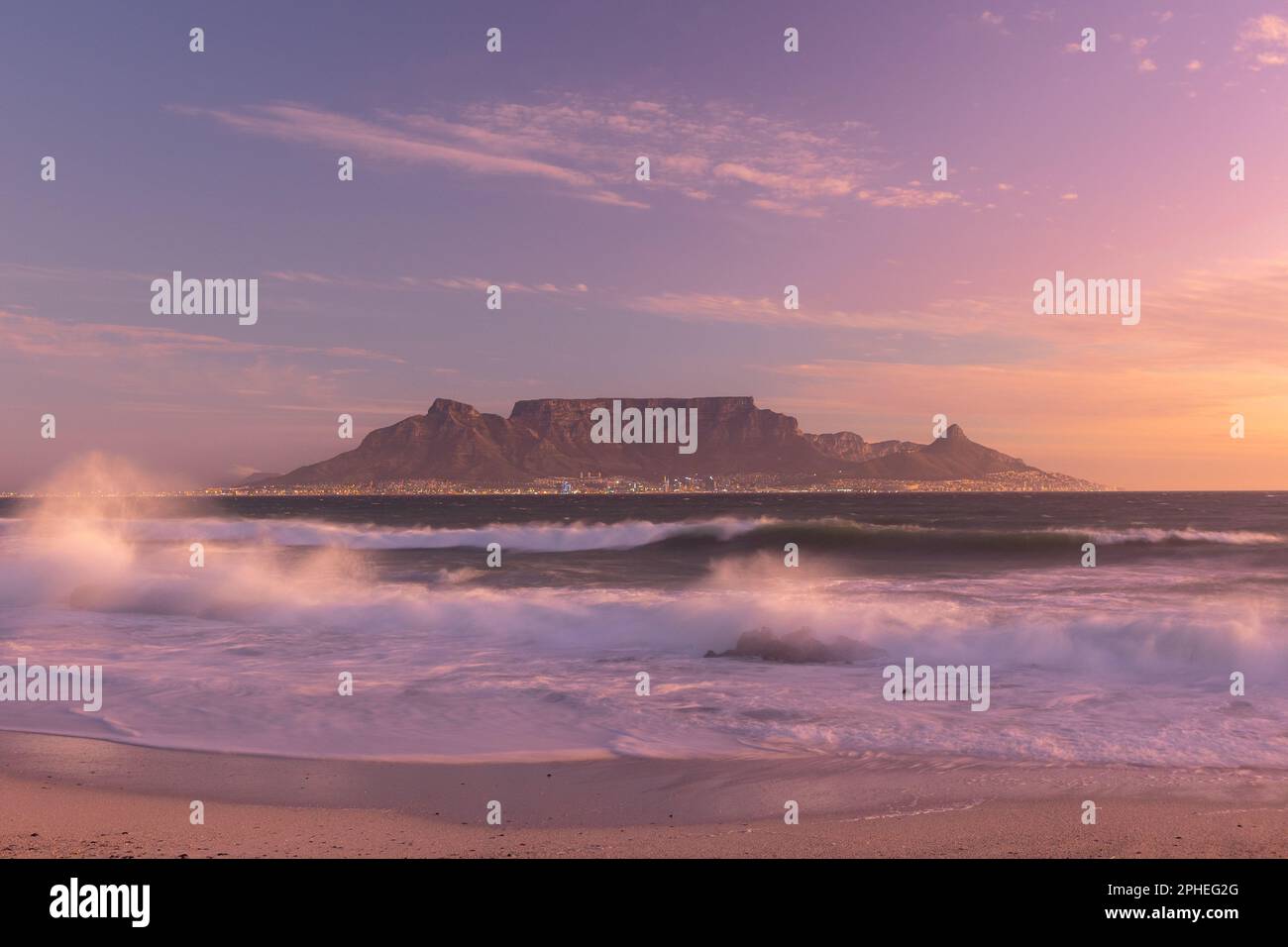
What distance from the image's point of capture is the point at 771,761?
7918mm

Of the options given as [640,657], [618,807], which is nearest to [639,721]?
[618,807]

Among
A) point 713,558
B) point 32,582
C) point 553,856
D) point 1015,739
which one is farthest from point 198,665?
point 713,558

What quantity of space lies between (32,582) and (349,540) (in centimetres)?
3325

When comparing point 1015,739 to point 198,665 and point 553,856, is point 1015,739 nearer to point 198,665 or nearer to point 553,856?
point 553,856

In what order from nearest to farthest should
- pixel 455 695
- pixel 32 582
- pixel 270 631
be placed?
pixel 455 695
pixel 270 631
pixel 32 582

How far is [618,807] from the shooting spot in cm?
651

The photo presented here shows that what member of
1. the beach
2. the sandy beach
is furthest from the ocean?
the sandy beach

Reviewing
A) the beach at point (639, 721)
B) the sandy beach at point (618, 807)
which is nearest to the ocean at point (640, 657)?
the beach at point (639, 721)

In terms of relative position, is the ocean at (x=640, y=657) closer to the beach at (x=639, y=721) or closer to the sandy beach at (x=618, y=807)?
the beach at (x=639, y=721)

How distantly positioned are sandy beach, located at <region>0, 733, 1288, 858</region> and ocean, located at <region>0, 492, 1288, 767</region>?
61cm

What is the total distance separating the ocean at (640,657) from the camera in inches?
349

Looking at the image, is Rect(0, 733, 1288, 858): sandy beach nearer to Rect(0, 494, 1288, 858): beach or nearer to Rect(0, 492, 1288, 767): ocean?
Rect(0, 494, 1288, 858): beach

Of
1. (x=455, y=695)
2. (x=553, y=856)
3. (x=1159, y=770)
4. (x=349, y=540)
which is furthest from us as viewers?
(x=349, y=540)

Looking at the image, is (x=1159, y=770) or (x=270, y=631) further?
(x=270, y=631)
